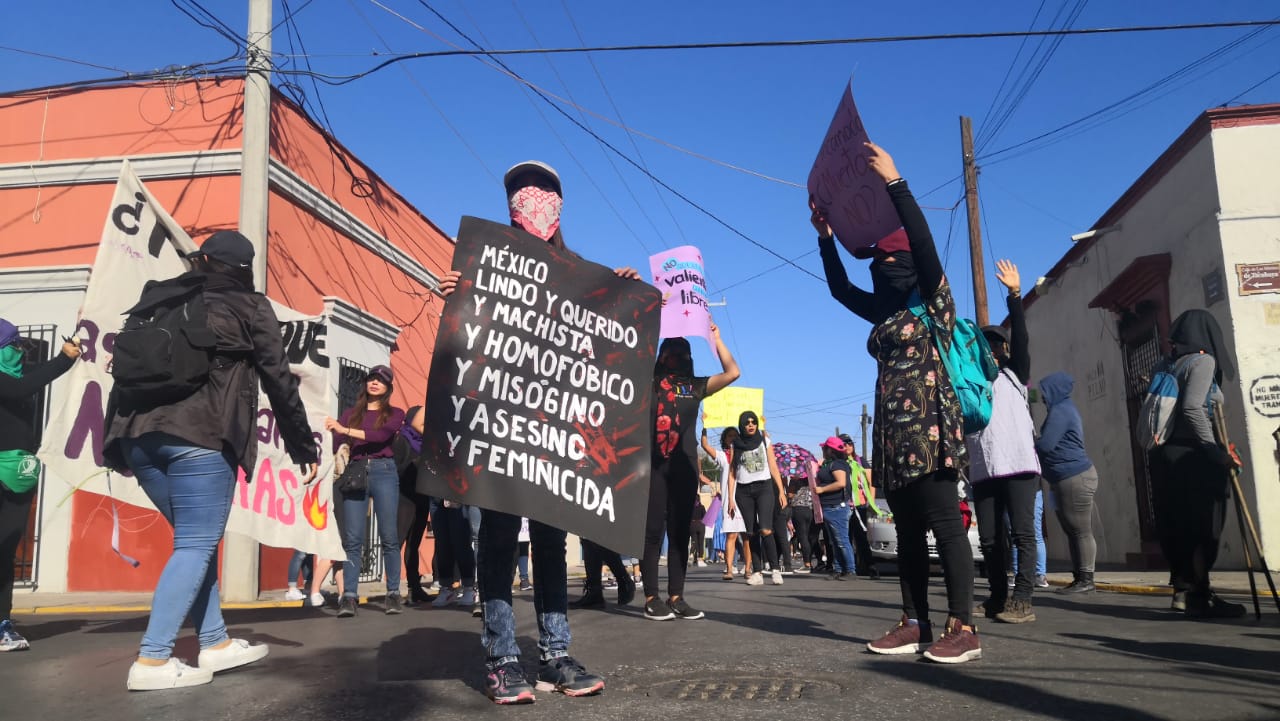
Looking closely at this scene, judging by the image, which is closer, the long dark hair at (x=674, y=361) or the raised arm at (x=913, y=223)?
the raised arm at (x=913, y=223)

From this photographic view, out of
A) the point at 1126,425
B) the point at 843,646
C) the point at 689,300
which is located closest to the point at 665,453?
the point at 689,300

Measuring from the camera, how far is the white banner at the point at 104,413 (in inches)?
192

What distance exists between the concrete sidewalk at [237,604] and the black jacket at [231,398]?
183 inches

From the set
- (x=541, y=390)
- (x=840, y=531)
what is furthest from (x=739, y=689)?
(x=840, y=531)

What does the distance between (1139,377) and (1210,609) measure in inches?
406

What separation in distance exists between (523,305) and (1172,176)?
1284 cm

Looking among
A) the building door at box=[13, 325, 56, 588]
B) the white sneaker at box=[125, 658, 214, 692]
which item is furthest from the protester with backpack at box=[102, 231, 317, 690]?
the building door at box=[13, 325, 56, 588]

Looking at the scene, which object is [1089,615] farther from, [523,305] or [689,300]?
[523,305]

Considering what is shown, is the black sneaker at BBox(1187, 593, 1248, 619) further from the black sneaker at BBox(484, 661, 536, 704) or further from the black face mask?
the black sneaker at BBox(484, 661, 536, 704)

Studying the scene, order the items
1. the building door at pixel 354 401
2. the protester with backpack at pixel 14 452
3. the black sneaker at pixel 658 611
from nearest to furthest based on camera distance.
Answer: the protester with backpack at pixel 14 452
the black sneaker at pixel 658 611
the building door at pixel 354 401

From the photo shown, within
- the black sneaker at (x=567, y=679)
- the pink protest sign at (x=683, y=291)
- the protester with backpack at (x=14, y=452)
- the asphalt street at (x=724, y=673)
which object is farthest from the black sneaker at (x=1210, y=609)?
the protester with backpack at (x=14, y=452)

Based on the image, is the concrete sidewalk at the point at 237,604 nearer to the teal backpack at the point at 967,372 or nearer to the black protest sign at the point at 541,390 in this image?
the teal backpack at the point at 967,372

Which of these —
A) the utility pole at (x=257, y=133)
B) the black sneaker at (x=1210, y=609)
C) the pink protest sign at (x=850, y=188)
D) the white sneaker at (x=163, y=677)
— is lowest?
the black sneaker at (x=1210, y=609)

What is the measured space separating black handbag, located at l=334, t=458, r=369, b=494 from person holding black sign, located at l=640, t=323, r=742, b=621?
7.21 feet
